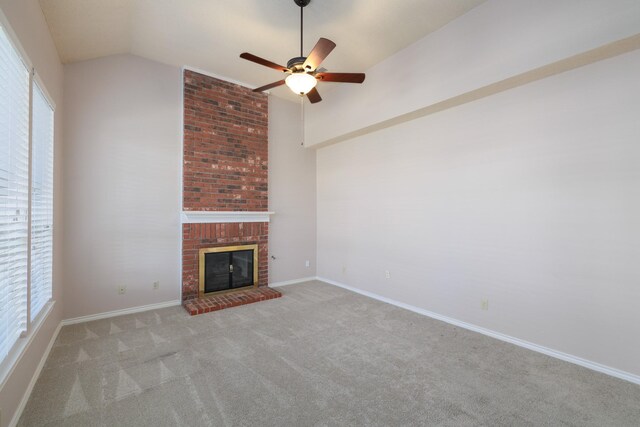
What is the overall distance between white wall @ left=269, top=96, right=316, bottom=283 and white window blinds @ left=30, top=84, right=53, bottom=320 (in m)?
2.91

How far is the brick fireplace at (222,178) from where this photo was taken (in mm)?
4141

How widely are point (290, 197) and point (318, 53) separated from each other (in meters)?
3.23

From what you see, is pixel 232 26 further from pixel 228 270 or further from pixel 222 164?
pixel 228 270

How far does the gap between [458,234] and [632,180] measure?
151cm

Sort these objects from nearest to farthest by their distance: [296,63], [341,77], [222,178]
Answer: [296,63], [341,77], [222,178]

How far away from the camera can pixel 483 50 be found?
116 inches

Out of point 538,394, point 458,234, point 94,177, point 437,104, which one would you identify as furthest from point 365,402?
point 94,177

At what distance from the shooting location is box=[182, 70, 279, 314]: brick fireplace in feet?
13.6

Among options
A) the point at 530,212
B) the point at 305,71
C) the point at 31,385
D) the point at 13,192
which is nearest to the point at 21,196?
the point at 13,192

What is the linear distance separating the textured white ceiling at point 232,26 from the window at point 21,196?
2.99ft

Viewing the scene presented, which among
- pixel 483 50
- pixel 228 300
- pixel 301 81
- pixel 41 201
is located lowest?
pixel 228 300

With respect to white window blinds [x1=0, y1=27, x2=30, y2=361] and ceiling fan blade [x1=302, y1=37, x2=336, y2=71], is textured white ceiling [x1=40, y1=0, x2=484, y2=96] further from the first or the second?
white window blinds [x1=0, y1=27, x2=30, y2=361]

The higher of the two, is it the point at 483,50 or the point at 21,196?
the point at 483,50

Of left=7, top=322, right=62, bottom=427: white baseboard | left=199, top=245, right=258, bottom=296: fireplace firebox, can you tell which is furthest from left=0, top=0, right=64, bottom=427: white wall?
left=199, top=245, right=258, bottom=296: fireplace firebox
